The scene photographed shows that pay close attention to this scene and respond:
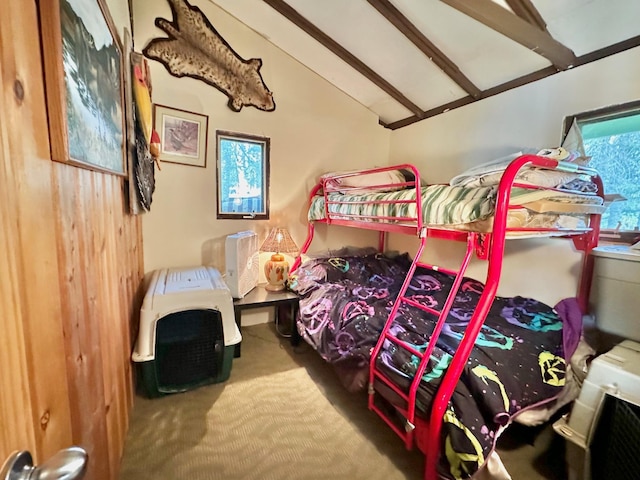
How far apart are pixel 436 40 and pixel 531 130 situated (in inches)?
37.2

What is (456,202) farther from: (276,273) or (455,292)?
(276,273)

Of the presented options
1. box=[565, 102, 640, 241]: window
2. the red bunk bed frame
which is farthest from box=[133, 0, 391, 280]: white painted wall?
box=[565, 102, 640, 241]: window

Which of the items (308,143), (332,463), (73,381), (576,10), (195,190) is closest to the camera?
(73,381)

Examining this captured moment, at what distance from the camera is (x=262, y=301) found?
2359 millimetres

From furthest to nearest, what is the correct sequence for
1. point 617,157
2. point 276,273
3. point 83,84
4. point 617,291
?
point 276,273 → point 617,157 → point 617,291 → point 83,84

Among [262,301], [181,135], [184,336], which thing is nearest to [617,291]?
[262,301]

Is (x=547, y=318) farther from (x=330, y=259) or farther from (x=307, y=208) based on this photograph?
(x=307, y=208)

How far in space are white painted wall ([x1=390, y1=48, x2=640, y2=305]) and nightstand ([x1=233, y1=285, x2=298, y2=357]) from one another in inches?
59.0

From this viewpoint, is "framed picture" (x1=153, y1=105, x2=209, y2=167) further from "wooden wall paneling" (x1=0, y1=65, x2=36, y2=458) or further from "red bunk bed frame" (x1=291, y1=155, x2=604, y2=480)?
"wooden wall paneling" (x1=0, y1=65, x2=36, y2=458)

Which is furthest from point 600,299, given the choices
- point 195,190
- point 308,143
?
point 195,190

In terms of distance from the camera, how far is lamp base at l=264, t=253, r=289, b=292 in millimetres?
2660

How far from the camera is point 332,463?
146 centimetres

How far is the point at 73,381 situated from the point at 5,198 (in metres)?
0.63

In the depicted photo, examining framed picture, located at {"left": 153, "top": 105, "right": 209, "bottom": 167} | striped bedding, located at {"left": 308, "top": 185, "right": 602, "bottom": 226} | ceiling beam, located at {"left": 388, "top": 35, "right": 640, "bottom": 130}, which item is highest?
ceiling beam, located at {"left": 388, "top": 35, "right": 640, "bottom": 130}
